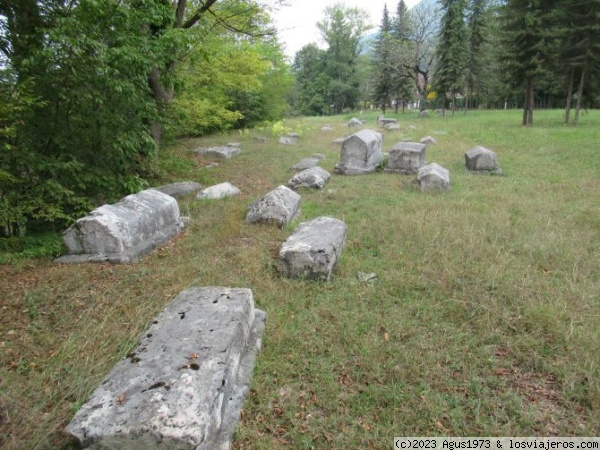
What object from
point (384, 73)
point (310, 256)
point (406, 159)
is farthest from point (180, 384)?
point (384, 73)

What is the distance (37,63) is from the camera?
5000mm

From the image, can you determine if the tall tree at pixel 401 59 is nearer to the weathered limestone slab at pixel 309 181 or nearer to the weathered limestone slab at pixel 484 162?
the weathered limestone slab at pixel 484 162

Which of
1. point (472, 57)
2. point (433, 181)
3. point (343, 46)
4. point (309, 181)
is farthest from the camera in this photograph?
point (343, 46)

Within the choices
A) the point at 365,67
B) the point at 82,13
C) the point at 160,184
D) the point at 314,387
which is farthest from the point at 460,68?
the point at 314,387

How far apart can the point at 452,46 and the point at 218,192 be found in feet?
88.0

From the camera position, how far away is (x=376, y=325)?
11.8 feet

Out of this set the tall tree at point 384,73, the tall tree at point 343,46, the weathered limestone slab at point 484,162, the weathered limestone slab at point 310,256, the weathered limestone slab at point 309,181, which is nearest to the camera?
the weathered limestone slab at point 310,256

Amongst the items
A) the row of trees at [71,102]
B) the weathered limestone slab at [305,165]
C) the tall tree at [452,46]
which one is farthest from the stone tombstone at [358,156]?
the tall tree at [452,46]

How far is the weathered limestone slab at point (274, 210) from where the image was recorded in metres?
6.28

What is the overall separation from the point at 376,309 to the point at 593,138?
14.7 metres

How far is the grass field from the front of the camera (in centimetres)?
260

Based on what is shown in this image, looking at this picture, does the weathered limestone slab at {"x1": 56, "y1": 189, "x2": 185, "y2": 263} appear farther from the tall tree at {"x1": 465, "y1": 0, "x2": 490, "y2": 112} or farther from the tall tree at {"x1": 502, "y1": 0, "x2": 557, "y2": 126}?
the tall tree at {"x1": 465, "y1": 0, "x2": 490, "y2": 112}

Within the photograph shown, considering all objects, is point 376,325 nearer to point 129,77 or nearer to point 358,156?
point 129,77

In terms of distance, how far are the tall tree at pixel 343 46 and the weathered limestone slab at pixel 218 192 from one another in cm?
4266
